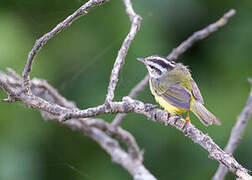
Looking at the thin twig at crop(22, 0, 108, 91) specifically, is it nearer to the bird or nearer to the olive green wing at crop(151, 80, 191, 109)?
the bird

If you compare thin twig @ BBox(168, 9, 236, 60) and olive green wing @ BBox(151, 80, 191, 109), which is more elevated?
thin twig @ BBox(168, 9, 236, 60)

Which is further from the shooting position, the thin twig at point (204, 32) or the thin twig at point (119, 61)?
the thin twig at point (204, 32)

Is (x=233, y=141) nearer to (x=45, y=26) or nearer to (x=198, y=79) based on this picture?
(x=198, y=79)

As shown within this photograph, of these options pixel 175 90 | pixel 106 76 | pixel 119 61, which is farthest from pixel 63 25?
pixel 106 76

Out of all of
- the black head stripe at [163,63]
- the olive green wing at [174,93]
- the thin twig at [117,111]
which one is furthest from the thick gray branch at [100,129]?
the thin twig at [117,111]

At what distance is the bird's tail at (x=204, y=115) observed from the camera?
2436 mm

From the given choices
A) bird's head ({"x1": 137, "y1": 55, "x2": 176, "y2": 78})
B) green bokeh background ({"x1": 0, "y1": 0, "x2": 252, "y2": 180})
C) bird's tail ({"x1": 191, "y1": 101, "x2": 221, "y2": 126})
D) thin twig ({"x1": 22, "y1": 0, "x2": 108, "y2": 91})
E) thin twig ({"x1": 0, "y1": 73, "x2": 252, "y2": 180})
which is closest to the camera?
thin twig ({"x1": 22, "y1": 0, "x2": 108, "y2": 91})

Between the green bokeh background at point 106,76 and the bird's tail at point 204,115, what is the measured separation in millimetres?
1074

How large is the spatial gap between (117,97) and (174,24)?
91 cm

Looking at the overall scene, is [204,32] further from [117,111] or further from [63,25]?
[63,25]

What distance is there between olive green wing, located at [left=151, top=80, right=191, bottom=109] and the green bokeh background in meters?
0.91

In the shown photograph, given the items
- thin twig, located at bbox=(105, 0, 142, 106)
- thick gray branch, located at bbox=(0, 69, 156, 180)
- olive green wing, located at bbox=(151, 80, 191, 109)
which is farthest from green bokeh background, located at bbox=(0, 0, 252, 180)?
thin twig, located at bbox=(105, 0, 142, 106)

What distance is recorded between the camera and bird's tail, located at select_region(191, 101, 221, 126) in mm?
2436

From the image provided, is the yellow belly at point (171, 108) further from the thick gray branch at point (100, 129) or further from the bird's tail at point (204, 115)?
the thick gray branch at point (100, 129)
